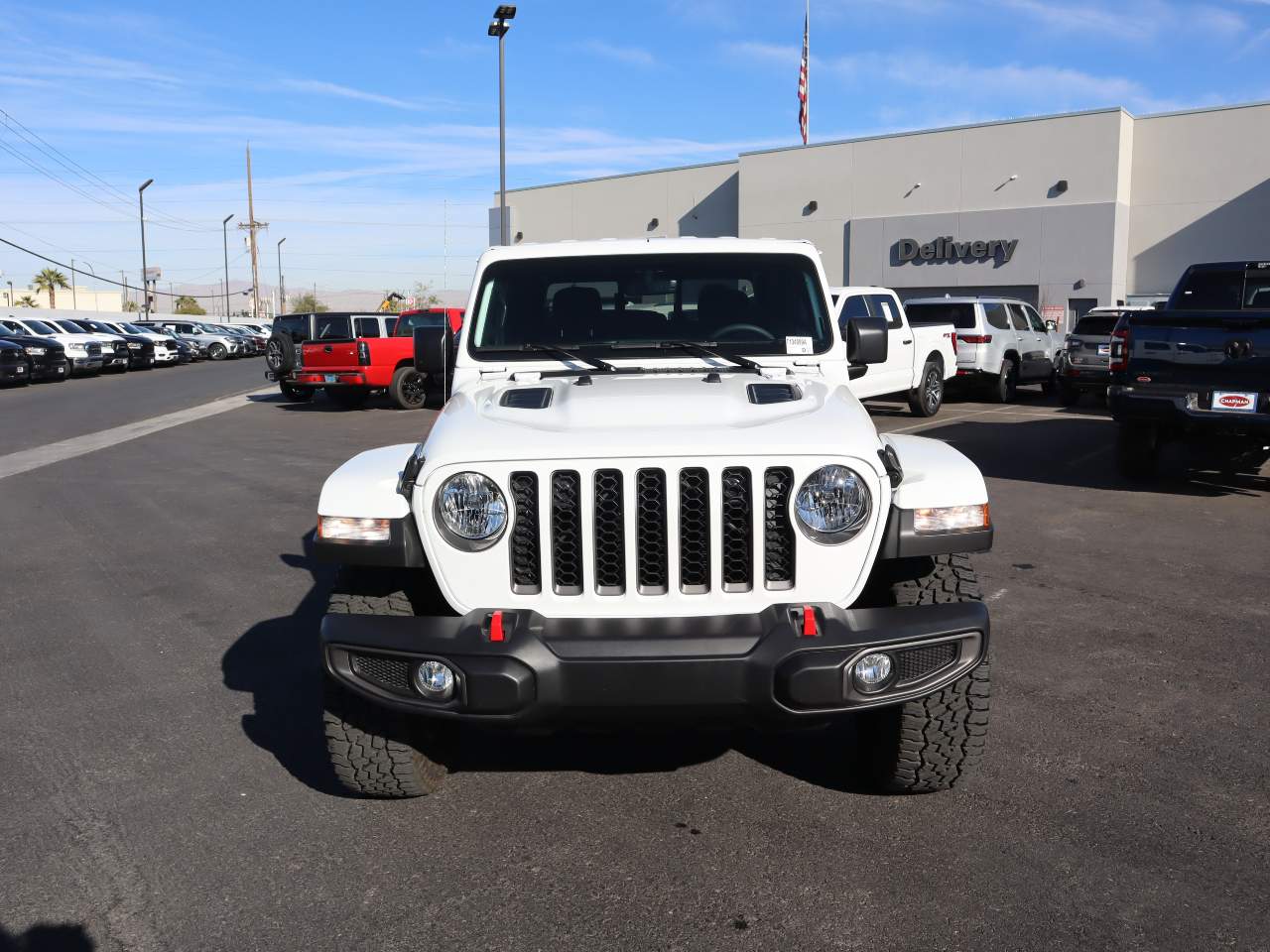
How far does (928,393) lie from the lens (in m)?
16.9

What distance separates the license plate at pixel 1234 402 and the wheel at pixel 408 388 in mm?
13681

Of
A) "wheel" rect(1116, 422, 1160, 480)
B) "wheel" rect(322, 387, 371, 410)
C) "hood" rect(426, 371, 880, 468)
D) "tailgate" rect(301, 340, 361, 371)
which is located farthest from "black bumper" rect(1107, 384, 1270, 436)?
"wheel" rect(322, 387, 371, 410)

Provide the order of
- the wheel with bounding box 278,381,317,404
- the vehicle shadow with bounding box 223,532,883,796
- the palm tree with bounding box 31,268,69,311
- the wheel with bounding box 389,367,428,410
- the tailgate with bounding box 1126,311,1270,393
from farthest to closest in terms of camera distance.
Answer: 1. the palm tree with bounding box 31,268,69,311
2. the wheel with bounding box 278,381,317,404
3. the wheel with bounding box 389,367,428,410
4. the tailgate with bounding box 1126,311,1270,393
5. the vehicle shadow with bounding box 223,532,883,796

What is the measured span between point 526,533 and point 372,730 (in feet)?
2.79

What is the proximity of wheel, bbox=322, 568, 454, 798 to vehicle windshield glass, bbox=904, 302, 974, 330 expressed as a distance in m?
16.2

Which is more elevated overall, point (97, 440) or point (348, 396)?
point (348, 396)

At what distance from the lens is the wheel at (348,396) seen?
20659 millimetres

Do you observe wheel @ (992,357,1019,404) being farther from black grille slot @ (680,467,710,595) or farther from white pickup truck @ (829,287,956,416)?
black grille slot @ (680,467,710,595)

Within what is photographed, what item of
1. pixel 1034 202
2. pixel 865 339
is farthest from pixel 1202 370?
pixel 1034 202

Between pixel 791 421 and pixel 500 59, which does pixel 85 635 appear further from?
pixel 500 59

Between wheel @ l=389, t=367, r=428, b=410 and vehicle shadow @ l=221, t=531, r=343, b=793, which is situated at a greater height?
wheel @ l=389, t=367, r=428, b=410

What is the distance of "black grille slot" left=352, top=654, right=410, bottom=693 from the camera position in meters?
3.14

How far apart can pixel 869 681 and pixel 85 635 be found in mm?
4457

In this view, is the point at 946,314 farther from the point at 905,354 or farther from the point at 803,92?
the point at 803,92
